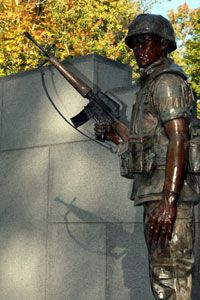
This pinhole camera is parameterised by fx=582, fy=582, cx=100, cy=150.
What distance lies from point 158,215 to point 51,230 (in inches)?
109

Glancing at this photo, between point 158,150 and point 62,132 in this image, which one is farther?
point 62,132

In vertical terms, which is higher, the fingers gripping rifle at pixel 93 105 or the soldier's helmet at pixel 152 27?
the soldier's helmet at pixel 152 27

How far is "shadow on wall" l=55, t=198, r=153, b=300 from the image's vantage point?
5.14 m

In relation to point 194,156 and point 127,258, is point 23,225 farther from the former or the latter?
point 194,156

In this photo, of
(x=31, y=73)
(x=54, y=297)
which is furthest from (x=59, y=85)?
(x=54, y=297)

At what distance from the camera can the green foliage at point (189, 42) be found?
26469 mm

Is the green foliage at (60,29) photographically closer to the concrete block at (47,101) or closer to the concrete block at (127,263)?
the concrete block at (47,101)

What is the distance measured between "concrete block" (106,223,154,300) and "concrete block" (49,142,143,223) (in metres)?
0.12

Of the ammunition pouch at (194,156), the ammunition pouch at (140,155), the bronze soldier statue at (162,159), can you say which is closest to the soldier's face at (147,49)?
the bronze soldier statue at (162,159)

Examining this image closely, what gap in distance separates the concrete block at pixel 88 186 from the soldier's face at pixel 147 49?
1.88 m

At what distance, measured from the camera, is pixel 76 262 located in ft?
18.5

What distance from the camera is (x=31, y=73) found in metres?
6.39

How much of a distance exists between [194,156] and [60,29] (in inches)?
572

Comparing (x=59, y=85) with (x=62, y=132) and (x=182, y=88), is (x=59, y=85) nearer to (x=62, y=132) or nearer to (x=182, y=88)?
(x=62, y=132)
